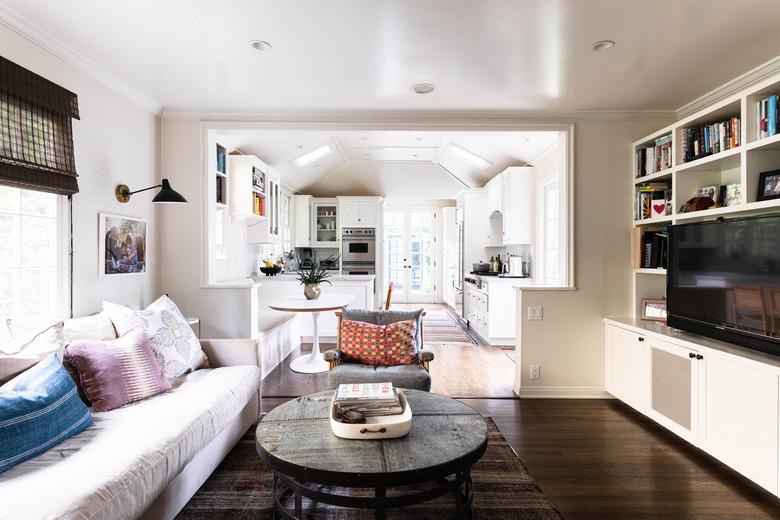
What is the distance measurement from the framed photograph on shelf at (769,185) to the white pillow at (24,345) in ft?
13.1

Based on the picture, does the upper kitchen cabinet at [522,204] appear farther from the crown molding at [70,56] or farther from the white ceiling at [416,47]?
the crown molding at [70,56]

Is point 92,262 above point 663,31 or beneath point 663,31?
beneath

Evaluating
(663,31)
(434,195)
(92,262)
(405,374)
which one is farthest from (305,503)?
(434,195)

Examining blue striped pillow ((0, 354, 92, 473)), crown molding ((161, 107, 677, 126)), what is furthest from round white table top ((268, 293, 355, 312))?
blue striped pillow ((0, 354, 92, 473))

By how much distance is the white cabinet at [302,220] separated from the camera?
7.91 meters

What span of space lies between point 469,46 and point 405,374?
7.21 ft

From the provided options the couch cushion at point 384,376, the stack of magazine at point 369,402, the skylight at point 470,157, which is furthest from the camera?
the skylight at point 470,157

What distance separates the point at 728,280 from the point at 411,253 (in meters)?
7.41

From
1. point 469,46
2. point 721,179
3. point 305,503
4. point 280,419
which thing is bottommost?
point 305,503

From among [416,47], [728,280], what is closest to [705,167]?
[728,280]

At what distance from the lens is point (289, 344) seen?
16.5 ft

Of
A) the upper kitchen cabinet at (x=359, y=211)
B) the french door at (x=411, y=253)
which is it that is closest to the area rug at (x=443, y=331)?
the french door at (x=411, y=253)

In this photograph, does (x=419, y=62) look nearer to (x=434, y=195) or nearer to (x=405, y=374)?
(x=405, y=374)

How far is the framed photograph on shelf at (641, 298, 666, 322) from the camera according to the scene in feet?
10.7
